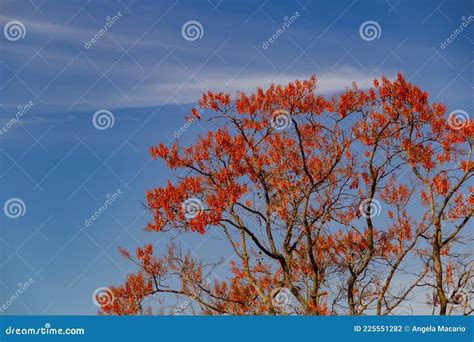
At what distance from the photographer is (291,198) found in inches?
303

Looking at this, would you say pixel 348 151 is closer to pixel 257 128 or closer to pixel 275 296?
pixel 257 128

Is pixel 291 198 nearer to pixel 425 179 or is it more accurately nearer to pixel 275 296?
pixel 275 296

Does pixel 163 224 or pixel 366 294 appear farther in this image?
pixel 366 294

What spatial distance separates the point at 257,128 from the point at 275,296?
89.0 inches

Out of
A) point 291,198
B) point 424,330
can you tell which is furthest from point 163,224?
point 424,330

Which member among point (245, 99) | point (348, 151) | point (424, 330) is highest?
point (245, 99)

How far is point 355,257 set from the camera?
7.93 meters

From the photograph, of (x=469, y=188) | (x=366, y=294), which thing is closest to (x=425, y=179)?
(x=469, y=188)

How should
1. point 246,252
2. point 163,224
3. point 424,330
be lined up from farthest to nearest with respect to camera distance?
point 246,252
point 163,224
point 424,330

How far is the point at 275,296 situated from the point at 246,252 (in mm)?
701

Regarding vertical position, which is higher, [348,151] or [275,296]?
[348,151]

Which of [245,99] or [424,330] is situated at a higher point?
[245,99]

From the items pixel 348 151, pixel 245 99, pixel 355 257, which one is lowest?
pixel 355 257

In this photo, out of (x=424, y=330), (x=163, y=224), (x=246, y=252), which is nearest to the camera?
(x=424, y=330)
